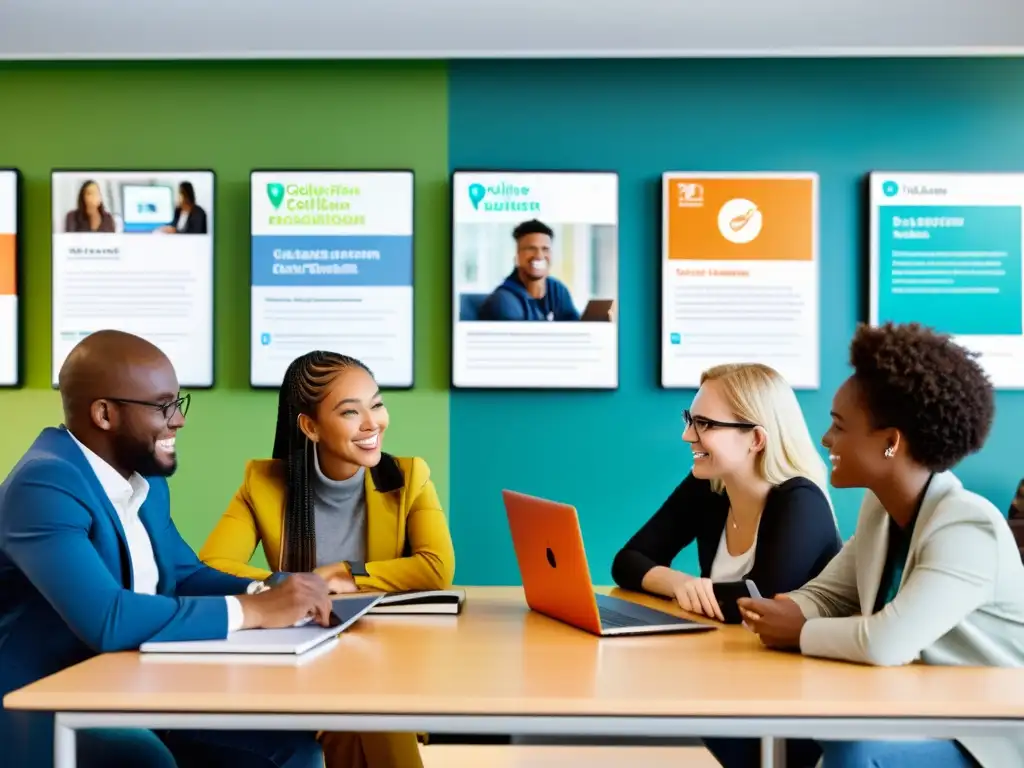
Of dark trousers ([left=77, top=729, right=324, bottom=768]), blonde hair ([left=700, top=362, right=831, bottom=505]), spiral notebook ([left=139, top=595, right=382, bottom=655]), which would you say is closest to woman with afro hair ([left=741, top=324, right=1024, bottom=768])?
blonde hair ([left=700, top=362, right=831, bottom=505])

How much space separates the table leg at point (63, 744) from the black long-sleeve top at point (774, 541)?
1.39 m

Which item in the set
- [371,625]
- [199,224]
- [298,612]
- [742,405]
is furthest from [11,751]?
[199,224]

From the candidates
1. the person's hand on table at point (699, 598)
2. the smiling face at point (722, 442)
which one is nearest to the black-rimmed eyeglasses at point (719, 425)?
the smiling face at point (722, 442)

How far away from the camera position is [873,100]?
3.83 m

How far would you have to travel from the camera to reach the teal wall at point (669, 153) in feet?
12.5

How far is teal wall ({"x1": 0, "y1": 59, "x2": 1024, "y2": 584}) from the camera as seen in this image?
3.82 metres

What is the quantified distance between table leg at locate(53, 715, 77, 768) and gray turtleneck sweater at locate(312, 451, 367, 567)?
123cm

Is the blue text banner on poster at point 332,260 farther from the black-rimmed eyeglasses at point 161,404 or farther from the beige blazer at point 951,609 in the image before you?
the beige blazer at point 951,609

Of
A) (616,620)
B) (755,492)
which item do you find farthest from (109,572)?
(755,492)

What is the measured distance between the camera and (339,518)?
2.72 metres

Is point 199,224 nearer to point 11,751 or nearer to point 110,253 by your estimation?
point 110,253

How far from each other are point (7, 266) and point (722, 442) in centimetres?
277

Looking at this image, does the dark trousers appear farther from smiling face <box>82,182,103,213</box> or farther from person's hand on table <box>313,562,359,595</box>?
smiling face <box>82,182,103,213</box>

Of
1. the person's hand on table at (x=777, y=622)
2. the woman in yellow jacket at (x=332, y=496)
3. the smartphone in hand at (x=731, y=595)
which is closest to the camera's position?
the person's hand on table at (x=777, y=622)
